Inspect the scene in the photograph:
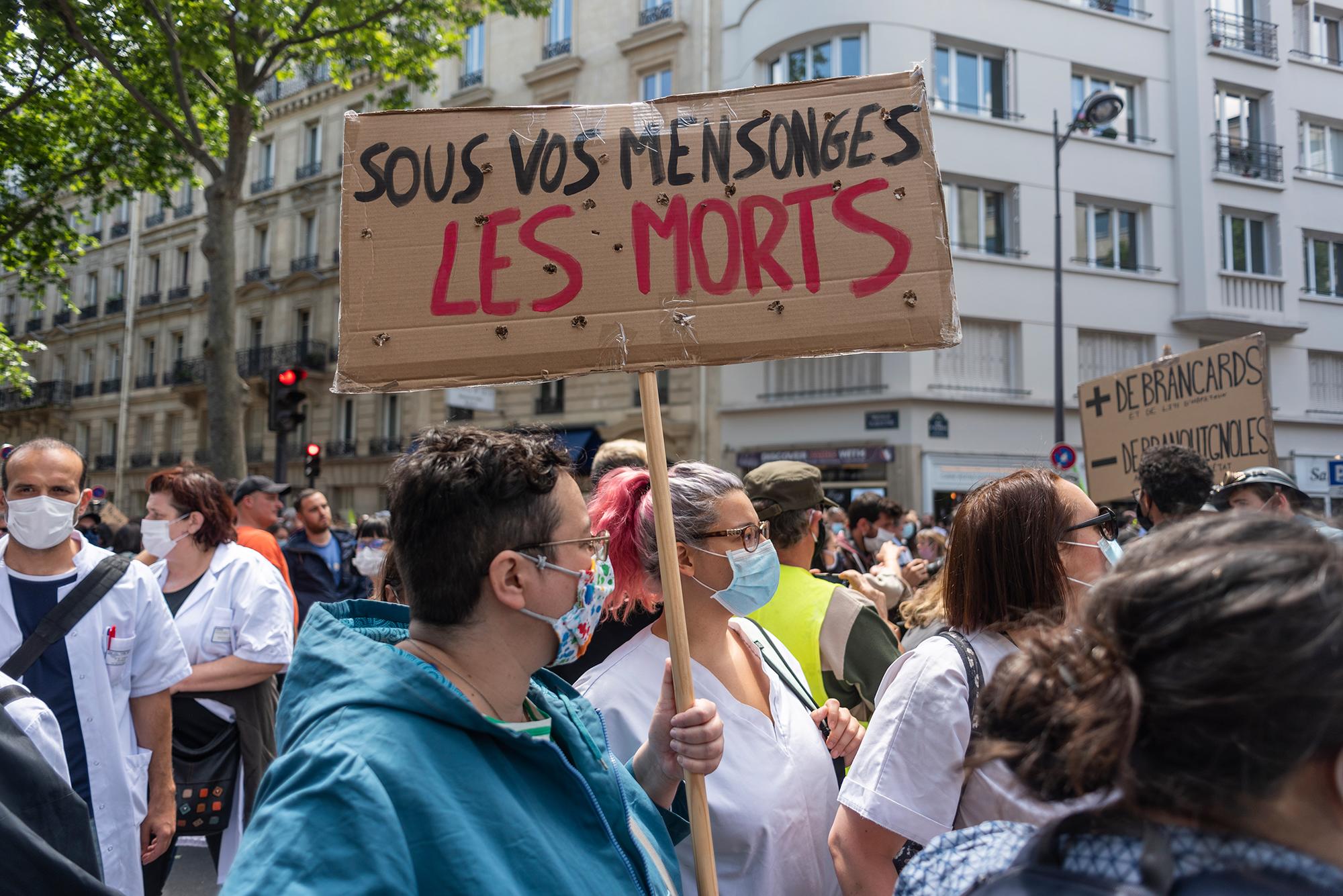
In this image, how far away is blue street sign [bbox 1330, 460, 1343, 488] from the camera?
13930mm

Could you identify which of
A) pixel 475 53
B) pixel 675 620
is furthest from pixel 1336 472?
pixel 475 53

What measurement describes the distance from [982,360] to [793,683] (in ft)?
61.5

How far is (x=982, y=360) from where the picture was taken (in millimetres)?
20188

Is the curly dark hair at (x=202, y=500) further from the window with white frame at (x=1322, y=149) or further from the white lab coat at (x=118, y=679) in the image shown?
the window with white frame at (x=1322, y=149)

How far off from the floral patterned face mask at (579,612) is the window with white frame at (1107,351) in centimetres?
2039

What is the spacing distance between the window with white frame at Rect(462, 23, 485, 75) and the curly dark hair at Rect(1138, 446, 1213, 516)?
25527 mm

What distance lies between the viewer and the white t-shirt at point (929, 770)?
6.24 ft

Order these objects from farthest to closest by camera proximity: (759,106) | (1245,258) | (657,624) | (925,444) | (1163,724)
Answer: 1. (1245,258)
2. (925,444)
3. (657,624)
4. (759,106)
5. (1163,724)

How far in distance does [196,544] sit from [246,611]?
410mm

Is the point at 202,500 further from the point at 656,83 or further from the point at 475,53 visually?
the point at 475,53

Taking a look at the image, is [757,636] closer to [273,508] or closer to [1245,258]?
[273,508]

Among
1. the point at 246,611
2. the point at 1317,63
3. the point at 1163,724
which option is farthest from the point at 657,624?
the point at 1317,63

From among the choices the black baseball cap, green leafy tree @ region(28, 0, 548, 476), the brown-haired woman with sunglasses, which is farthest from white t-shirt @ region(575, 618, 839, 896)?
green leafy tree @ region(28, 0, 548, 476)

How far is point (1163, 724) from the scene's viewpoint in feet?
3.21
